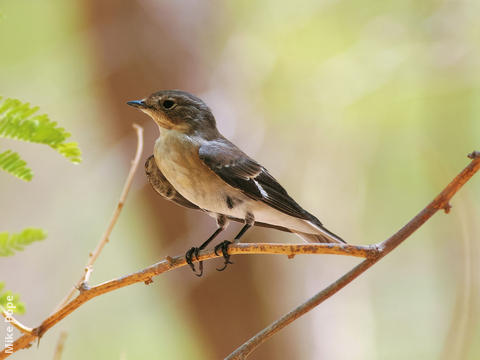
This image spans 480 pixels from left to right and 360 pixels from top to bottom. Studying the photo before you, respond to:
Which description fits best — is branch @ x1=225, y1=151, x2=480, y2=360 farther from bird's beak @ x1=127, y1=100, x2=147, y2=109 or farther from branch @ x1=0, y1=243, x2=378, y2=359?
bird's beak @ x1=127, y1=100, x2=147, y2=109

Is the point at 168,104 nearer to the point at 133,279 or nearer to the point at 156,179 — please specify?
the point at 156,179

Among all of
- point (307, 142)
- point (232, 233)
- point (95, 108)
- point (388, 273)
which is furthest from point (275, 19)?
point (388, 273)

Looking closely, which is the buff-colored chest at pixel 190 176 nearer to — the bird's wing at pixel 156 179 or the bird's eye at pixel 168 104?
the bird's wing at pixel 156 179

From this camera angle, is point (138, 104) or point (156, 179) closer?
point (138, 104)

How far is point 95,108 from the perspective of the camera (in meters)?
5.10

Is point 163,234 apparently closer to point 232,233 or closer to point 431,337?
point 232,233

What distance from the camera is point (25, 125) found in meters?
1.24

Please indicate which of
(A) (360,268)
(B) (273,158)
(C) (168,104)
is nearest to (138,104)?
(C) (168,104)

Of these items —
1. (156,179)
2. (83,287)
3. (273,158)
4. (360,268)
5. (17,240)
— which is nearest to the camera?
(17,240)

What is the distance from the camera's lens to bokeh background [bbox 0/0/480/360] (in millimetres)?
4344

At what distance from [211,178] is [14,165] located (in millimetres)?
1374

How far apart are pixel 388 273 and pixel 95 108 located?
3.02 metres

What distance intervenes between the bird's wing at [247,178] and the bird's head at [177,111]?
7.0 inches

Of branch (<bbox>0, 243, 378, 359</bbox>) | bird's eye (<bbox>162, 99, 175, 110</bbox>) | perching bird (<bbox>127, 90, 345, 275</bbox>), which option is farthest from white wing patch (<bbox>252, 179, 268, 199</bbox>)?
branch (<bbox>0, 243, 378, 359</bbox>)
